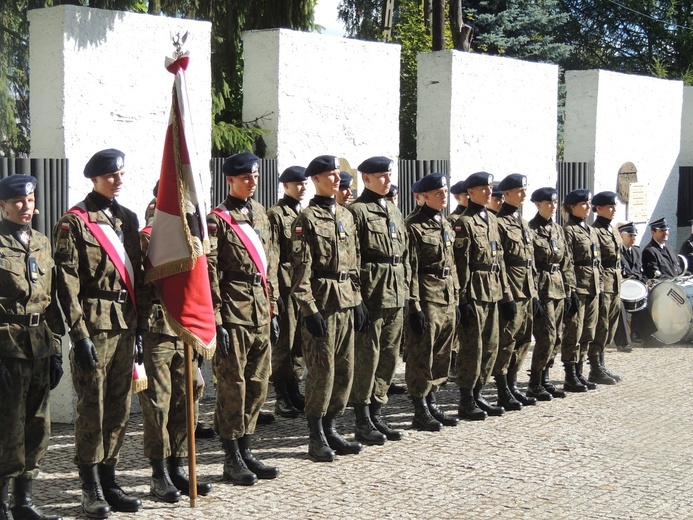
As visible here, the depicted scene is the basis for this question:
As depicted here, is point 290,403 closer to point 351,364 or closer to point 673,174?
point 351,364

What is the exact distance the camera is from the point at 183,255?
21.7 feet

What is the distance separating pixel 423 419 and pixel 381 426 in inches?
20.4

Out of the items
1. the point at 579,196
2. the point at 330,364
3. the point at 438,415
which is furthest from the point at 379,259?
the point at 579,196

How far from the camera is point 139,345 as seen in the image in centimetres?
664

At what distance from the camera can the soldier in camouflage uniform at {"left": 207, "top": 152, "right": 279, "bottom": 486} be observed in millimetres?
7133

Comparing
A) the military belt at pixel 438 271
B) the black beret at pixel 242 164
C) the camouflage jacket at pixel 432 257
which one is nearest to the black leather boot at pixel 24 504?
the black beret at pixel 242 164

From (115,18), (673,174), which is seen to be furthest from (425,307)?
(673,174)

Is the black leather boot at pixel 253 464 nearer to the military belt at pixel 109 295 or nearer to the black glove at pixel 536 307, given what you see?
the military belt at pixel 109 295

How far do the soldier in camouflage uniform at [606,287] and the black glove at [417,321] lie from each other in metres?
2.97

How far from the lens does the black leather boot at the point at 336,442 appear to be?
7.95 meters

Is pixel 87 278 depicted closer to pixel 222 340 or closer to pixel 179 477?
pixel 222 340

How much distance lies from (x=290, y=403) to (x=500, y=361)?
1886mm

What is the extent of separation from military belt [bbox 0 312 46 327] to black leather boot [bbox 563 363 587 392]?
5908mm

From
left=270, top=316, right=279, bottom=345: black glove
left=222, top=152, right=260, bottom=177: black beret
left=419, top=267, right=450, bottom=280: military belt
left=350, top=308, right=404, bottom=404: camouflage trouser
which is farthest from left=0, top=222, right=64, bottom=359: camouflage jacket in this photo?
left=419, top=267, right=450, bottom=280: military belt
